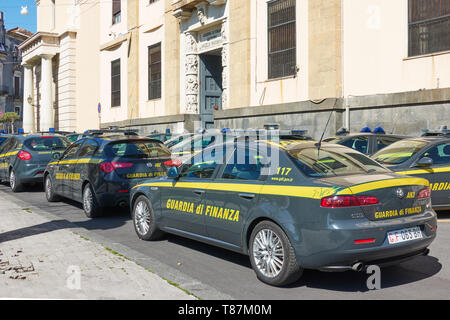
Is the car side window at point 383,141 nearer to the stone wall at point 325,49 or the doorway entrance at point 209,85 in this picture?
the stone wall at point 325,49

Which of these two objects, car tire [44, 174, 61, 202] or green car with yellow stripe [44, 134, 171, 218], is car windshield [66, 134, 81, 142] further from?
green car with yellow stripe [44, 134, 171, 218]

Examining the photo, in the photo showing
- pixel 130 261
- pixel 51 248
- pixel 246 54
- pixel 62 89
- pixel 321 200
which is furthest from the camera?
pixel 62 89

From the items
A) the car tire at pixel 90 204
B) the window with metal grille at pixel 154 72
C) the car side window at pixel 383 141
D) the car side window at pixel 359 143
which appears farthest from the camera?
the window with metal grille at pixel 154 72

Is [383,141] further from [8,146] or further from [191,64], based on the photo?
[191,64]

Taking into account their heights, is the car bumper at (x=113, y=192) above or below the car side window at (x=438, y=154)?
below

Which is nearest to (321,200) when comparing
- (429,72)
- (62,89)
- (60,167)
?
(60,167)

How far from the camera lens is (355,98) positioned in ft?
51.8

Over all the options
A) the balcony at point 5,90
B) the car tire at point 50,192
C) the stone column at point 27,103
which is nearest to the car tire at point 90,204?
the car tire at point 50,192

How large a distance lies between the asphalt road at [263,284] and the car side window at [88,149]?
2.20 meters

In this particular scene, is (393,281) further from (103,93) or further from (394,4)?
(103,93)

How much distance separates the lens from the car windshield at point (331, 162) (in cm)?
525

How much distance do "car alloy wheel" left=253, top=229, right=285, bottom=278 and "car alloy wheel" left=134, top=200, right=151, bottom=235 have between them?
2441 millimetres

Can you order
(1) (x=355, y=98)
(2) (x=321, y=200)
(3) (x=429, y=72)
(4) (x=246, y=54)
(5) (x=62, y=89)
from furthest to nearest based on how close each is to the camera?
(5) (x=62, y=89) < (4) (x=246, y=54) < (1) (x=355, y=98) < (3) (x=429, y=72) < (2) (x=321, y=200)

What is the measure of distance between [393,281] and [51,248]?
4.17 metres
